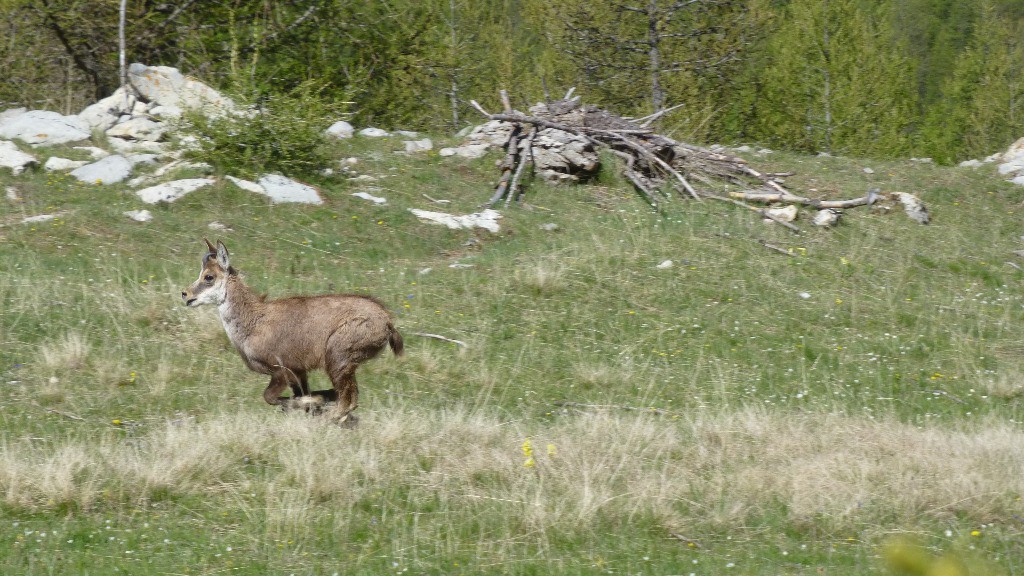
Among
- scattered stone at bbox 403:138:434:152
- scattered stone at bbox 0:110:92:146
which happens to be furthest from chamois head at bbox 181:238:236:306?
scattered stone at bbox 403:138:434:152

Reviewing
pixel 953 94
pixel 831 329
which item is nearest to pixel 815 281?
pixel 831 329

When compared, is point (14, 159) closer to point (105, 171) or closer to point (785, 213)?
point (105, 171)

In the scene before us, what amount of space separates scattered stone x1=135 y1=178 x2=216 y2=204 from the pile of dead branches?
4.86m

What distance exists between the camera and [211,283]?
9344mm

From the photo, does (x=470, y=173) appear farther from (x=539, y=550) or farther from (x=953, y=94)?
(x=953, y=94)

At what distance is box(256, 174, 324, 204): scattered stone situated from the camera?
54.7 ft

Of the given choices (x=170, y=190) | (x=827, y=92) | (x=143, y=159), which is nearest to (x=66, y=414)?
(x=170, y=190)

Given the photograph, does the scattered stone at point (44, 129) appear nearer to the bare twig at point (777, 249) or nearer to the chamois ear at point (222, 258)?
the chamois ear at point (222, 258)

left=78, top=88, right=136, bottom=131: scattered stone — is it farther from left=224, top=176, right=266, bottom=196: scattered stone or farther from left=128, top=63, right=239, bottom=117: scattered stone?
left=224, top=176, right=266, bottom=196: scattered stone

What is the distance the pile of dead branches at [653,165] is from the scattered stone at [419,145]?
5.20 ft

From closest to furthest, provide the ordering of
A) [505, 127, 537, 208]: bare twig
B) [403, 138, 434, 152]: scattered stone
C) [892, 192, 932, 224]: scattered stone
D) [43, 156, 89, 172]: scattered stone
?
[43, 156, 89, 172]: scattered stone → [505, 127, 537, 208]: bare twig → [892, 192, 932, 224]: scattered stone → [403, 138, 434, 152]: scattered stone

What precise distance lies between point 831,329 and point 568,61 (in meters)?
23.5

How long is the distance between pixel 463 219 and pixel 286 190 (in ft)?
9.79

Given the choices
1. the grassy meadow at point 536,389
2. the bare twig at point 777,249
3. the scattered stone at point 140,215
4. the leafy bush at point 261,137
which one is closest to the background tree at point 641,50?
the grassy meadow at point 536,389
